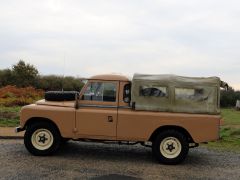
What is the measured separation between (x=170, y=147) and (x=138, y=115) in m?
1.11

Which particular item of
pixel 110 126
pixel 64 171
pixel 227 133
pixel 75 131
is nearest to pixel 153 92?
pixel 110 126

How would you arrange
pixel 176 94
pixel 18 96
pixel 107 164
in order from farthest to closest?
1. pixel 18 96
2. pixel 176 94
3. pixel 107 164

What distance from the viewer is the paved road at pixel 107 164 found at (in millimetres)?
9664

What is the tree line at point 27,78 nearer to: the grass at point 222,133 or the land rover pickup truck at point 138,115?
the grass at point 222,133

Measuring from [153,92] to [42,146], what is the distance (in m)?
3.07

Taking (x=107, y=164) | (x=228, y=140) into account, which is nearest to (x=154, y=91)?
(x=107, y=164)

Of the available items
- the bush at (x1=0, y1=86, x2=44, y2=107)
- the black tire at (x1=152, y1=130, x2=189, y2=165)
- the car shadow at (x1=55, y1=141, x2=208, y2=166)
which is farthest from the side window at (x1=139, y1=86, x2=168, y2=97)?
the bush at (x1=0, y1=86, x2=44, y2=107)

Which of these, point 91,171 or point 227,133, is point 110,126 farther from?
point 227,133

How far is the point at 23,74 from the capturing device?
34000mm

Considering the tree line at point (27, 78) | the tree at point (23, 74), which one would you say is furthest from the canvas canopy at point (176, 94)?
the tree at point (23, 74)

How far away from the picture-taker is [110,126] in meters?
11.2

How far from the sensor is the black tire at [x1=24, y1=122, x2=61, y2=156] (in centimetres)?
1153

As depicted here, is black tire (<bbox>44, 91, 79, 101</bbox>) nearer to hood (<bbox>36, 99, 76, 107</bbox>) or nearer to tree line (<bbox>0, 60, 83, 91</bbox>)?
hood (<bbox>36, 99, 76, 107</bbox>)

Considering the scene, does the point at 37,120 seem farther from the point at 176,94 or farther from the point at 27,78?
the point at 27,78
